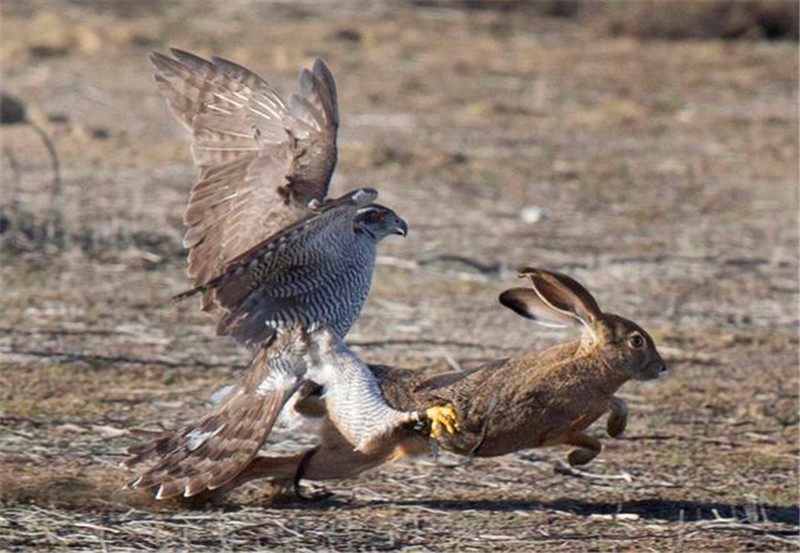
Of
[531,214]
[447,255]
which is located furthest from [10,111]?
[447,255]

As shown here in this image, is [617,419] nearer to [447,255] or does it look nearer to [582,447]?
[582,447]

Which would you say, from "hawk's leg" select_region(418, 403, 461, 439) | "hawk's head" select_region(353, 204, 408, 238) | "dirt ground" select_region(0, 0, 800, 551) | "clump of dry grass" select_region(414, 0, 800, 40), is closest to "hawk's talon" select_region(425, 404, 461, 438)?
"hawk's leg" select_region(418, 403, 461, 439)

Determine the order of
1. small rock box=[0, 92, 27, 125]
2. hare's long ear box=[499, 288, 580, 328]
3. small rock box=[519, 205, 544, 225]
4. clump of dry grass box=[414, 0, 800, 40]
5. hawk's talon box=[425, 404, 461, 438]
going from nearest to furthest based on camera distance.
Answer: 1. hawk's talon box=[425, 404, 461, 438]
2. hare's long ear box=[499, 288, 580, 328]
3. small rock box=[519, 205, 544, 225]
4. small rock box=[0, 92, 27, 125]
5. clump of dry grass box=[414, 0, 800, 40]

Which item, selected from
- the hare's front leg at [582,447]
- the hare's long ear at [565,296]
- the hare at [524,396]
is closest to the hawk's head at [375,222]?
the hare at [524,396]

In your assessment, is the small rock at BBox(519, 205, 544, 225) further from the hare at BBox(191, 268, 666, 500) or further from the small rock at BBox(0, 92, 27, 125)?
the hare at BBox(191, 268, 666, 500)

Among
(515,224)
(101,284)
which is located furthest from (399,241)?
(101,284)

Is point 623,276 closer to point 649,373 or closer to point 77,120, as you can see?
point 649,373

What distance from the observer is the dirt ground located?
6.36 m

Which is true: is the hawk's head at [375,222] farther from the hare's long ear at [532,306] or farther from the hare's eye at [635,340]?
the hare's eye at [635,340]

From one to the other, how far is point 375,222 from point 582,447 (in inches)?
41.7

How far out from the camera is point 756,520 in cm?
640

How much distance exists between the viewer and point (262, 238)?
6.73 metres

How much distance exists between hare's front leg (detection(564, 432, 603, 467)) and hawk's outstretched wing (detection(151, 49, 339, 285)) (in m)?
1.16

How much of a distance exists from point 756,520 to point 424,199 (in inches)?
234
